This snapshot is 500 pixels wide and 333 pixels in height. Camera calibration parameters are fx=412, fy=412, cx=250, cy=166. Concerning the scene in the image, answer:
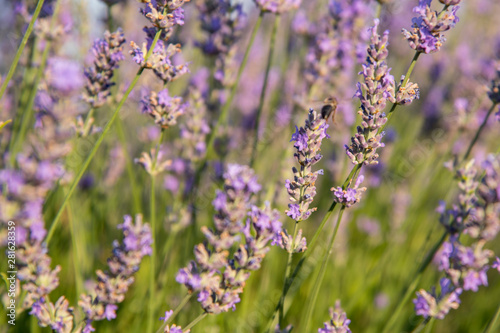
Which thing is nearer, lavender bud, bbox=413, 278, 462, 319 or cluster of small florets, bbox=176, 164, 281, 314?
cluster of small florets, bbox=176, 164, 281, 314

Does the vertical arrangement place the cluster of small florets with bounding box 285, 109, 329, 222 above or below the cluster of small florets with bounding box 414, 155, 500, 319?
above

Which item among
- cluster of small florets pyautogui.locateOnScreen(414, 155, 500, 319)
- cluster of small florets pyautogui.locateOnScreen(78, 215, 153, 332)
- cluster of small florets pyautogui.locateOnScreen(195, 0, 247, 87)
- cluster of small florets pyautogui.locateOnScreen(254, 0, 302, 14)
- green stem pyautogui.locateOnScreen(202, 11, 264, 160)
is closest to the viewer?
cluster of small florets pyautogui.locateOnScreen(414, 155, 500, 319)

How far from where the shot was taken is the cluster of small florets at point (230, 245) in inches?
49.0

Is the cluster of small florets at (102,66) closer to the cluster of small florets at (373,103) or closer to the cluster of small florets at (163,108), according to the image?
the cluster of small florets at (163,108)

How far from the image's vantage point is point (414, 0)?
5355mm

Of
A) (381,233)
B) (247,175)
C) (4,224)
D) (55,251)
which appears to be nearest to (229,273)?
(247,175)

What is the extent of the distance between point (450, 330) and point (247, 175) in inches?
85.2

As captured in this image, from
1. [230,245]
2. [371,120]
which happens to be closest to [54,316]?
[230,245]

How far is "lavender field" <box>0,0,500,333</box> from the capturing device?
127 centimetres

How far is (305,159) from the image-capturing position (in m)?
1.20

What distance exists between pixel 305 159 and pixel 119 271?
0.80 meters

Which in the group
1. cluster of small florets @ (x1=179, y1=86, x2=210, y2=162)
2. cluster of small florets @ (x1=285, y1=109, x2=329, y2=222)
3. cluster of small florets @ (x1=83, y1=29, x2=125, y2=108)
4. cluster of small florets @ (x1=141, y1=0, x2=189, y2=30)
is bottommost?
cluster of small florets @ (x1=285, y1=109, x2=329, y2=222)

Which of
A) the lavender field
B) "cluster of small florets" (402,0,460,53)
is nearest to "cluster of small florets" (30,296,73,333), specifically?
the lavender field

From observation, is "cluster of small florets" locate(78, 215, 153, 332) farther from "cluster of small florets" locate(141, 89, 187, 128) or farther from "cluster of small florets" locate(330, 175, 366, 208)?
"cluster of small florets" locate(330, 175, 366, 208)
